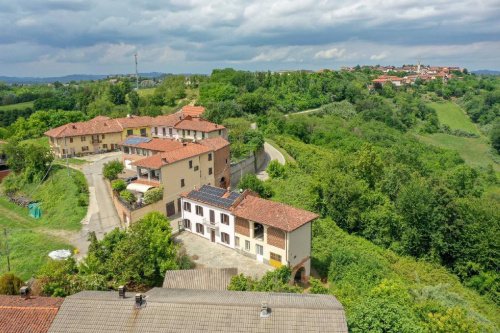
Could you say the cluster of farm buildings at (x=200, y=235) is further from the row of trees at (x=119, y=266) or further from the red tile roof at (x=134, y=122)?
the row of trees at (x=119, y=266)

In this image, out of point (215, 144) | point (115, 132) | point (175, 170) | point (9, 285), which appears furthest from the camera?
point (115, 132)

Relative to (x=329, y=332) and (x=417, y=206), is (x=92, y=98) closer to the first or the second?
(x=417, y=206)

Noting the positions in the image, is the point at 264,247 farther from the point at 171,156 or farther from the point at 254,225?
the point at 171,156

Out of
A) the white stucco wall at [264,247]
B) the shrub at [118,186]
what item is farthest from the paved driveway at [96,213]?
the white stucco wall at [264,247]

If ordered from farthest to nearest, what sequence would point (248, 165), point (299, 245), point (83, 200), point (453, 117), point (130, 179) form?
point (453, 117)
point (248, 165)
point (130, 179)
point (83, 200)
point (299, 245)

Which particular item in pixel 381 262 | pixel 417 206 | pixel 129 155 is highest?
pixel 129 155

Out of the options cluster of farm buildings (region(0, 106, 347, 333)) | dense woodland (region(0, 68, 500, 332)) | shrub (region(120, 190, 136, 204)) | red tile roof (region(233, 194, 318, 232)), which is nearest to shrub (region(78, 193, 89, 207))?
cluster of farm buildings (region(0, 106, 347, 333))

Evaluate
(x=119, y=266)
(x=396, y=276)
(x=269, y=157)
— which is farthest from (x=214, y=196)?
(x=269, y=157)

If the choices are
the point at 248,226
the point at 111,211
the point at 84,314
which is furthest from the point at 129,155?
the point at 84,314
